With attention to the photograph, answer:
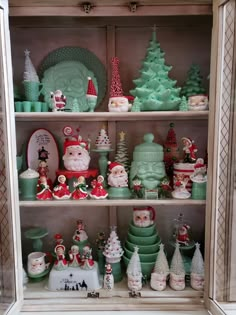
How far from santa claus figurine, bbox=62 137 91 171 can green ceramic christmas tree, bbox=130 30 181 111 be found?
0.95 feet

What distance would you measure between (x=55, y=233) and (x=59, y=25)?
0.96 meters

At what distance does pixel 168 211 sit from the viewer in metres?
1.39

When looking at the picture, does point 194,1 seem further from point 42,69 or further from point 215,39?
point 42,69

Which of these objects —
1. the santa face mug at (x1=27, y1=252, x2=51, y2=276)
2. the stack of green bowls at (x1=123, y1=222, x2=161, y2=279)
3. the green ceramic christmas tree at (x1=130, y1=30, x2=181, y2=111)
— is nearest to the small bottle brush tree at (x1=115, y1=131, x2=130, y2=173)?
the green ceramic christmas tree at (x1=130, y1=30, x2=181, y2=111)

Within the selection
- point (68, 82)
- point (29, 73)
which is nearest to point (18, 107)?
point (29, 73)

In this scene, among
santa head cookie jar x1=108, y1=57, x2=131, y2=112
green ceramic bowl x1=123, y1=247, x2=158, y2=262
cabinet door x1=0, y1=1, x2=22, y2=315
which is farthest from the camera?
green ceramic bowl x1=123, y1=247, x2=158, y2=262

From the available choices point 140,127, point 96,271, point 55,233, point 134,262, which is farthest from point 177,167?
point 55,233

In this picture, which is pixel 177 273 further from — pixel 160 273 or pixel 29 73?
pixel 29 73

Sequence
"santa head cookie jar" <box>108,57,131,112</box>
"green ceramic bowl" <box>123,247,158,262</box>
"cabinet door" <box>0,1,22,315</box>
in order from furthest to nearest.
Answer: "green ceramic bowl" <box>123,247,158,262</box> → "santa head cookie jar" <box>108,57,131,112</box> → "cabinet door" <box>0,1,22,315</box>

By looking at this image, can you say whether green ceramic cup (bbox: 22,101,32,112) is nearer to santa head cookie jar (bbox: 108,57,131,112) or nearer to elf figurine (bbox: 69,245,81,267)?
santa head cookie jar (bbox: 108,57,131,112)

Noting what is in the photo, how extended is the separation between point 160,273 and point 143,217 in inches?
9.1

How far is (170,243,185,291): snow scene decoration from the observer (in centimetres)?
118

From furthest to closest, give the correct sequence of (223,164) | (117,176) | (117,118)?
(117,118) < (117,176) < (223,164)

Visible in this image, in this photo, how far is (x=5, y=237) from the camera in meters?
1.12
